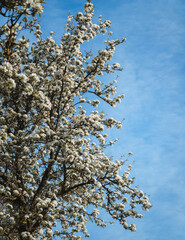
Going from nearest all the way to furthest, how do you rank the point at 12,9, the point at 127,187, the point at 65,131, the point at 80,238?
the point at 12,9
the point at 65,131
the point at 127,187
the point at 80,238

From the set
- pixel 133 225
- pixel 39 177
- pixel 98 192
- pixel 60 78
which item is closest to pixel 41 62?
pixel 60 78

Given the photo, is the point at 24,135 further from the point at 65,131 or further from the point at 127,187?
the point at 127,187

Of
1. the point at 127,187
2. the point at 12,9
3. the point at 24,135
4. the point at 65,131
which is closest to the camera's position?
the point at 12,9

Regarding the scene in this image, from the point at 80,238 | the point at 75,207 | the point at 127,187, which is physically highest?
the point at 127,187

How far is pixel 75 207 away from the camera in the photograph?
48.8ft

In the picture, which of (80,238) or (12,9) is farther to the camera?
(80,238)

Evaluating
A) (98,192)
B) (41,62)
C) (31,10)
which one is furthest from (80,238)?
(31,10)

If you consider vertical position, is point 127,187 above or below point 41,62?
below

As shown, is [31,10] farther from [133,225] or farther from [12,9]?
[133,225]

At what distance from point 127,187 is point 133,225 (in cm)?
177

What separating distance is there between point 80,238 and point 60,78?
863 centimetres

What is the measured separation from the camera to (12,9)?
8531mm

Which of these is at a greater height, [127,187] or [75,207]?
[127,187]

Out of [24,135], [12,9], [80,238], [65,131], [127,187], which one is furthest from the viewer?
[80,238]
